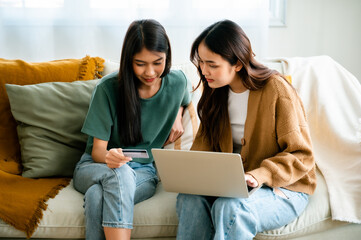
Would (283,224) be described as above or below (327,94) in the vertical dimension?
below

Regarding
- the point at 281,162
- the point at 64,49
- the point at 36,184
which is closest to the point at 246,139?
the point at 281,162

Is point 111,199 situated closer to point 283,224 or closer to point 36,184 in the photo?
point 36,184

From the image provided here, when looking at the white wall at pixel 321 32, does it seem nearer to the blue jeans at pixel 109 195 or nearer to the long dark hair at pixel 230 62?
the long dark hair at pixel 230 62

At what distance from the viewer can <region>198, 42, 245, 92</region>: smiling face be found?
153 cm

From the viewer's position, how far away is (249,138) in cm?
158

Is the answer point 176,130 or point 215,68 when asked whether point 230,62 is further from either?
point 176,130

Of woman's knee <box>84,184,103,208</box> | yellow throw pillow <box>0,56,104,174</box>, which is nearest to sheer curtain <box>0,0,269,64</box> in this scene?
yellow throw pillow <box>0,56,104,174</box>

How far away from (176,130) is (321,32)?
4.11 ft

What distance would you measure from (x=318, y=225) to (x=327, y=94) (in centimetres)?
65

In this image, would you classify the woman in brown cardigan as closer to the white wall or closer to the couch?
the couch

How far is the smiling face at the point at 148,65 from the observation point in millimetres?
1674

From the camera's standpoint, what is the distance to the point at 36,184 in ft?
5.83

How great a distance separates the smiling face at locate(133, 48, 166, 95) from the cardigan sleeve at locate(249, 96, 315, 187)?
1.59ft

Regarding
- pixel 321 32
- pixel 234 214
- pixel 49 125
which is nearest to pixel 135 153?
pixel 234 214
